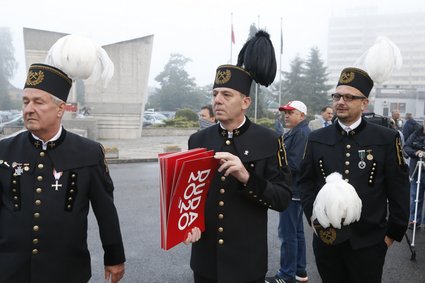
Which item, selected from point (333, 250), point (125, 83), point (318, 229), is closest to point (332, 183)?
point (318, 229)

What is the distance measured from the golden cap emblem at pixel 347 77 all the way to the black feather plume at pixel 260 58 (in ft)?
2.30

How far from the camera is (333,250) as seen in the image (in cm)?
308

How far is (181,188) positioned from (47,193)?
2.92ft

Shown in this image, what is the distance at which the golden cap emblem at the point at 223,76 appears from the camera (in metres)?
2.79

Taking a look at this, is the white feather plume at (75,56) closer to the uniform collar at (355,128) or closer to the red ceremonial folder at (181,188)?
the red ceremonial folder at (181,188)

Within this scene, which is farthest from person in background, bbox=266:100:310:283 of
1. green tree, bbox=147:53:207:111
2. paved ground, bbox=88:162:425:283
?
green tree, bbox=147:53:207:111

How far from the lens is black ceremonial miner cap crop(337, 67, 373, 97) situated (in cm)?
322

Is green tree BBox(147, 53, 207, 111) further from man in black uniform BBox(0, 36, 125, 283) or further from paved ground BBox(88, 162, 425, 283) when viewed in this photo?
man in black uniform BBox(0, 36, 125, 283)

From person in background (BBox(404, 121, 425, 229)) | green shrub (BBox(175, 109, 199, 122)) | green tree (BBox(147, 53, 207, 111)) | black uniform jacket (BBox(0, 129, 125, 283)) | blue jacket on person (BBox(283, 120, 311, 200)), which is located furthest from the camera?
green tree (BBox(147, 53, 207, 111))

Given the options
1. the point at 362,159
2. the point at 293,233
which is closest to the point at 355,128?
the point at 362,159

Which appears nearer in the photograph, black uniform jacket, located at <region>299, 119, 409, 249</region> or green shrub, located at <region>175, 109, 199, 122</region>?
black uniform jacket, located at <region>299, 119, 409, 249</region>

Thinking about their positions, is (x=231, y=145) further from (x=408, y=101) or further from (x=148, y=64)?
(x=408, y=101)

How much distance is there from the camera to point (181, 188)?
7.47ft

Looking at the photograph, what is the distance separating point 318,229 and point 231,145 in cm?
87
